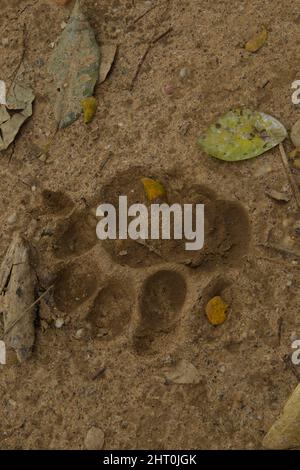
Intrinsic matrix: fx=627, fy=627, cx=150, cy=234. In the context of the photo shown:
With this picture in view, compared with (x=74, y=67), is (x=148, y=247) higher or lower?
lower

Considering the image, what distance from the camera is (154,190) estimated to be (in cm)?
250

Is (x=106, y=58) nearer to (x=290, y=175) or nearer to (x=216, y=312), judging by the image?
(x=290, y=175)

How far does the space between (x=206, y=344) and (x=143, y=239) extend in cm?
48

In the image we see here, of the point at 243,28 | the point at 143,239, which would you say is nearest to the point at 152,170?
the point at 143,239

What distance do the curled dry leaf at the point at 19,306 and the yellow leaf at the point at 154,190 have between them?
552 mm

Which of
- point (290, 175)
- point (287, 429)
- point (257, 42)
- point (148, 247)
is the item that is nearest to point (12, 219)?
point (148, 247)

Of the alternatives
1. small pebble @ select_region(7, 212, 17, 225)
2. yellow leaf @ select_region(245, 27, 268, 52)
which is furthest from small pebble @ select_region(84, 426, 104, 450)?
yellow leaf @ select_region(245, 27, 268, 52)

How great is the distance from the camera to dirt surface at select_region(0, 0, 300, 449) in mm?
2297

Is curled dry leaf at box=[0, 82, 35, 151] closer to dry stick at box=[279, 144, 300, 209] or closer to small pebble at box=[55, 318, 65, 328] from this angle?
Answer: small pebble at box=[55, 318, 65, 328]

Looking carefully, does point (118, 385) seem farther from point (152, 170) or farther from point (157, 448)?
point (152, 170)

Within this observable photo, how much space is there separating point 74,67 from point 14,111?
12.7 inches

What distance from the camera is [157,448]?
228cm

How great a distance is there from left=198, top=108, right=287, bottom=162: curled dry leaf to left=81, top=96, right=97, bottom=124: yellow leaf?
48cm

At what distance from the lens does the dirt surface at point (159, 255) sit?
7.54 ft
